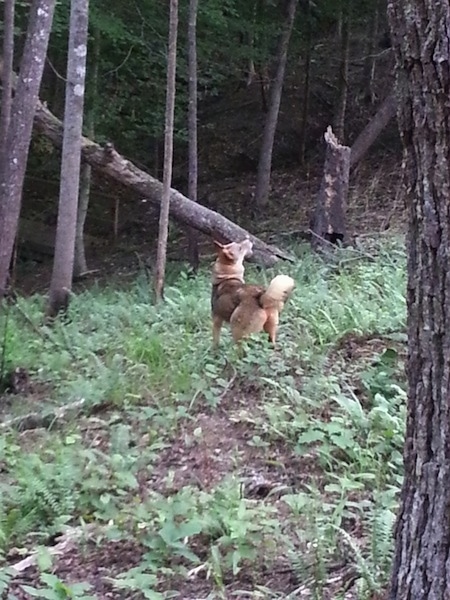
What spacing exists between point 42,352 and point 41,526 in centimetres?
470

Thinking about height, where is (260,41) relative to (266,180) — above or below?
above

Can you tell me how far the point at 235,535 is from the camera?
14.8ft

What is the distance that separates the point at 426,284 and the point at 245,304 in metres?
5.31

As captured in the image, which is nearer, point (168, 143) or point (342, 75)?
point (168, 143)

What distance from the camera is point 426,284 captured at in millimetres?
2727

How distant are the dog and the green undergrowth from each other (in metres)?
0.18

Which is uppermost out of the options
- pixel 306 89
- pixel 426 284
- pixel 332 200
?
pixel 306 89

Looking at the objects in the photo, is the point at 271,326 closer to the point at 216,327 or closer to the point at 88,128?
the point at 216,327

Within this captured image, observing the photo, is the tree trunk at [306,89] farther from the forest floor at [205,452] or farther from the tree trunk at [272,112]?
the forest floor at [205,452]

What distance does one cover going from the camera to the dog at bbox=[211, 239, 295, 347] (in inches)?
309

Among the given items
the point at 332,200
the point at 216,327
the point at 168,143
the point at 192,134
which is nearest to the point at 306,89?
the point at 192,134

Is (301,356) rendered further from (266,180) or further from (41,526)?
(266,180)

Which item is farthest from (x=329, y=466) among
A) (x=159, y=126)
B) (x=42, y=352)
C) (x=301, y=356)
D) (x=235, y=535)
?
(x=159, y=126)

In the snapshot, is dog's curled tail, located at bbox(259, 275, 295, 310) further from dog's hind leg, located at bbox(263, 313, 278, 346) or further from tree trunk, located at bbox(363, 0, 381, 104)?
tree trunk, located at bbox(363, 0, 381, 104)
